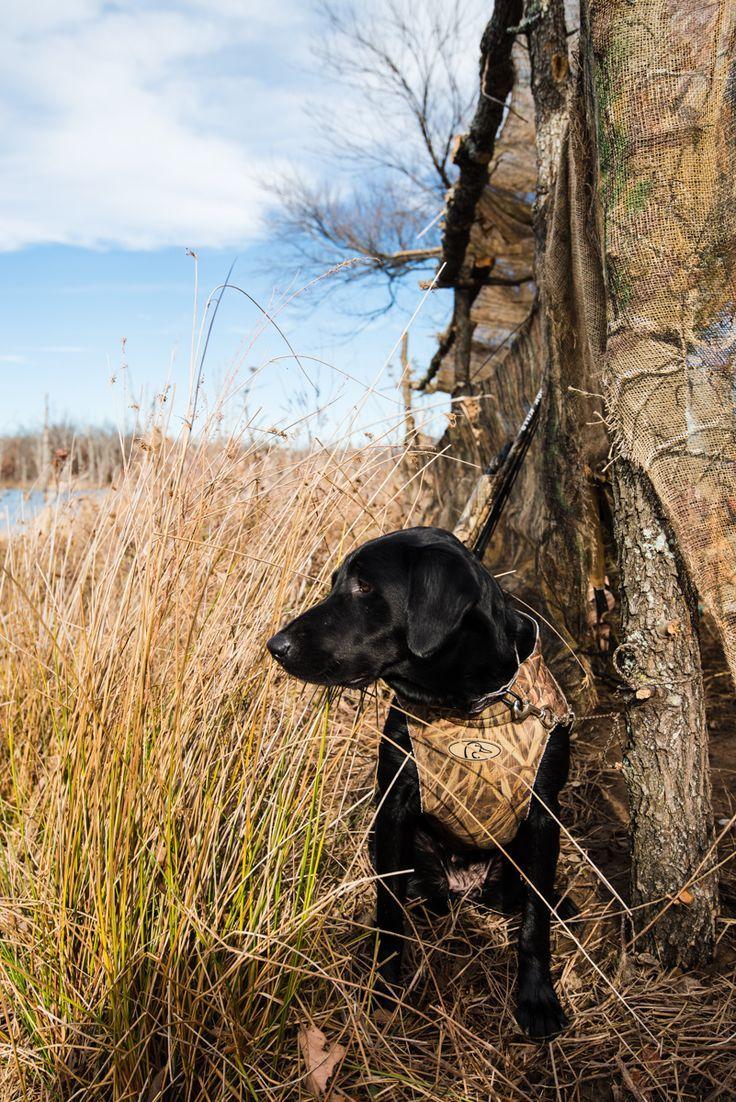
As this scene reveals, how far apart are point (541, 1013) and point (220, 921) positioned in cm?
84

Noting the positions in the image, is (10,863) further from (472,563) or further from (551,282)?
(551,282)

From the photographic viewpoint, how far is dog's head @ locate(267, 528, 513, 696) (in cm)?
187

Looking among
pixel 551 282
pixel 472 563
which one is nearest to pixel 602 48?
pixel 551 282

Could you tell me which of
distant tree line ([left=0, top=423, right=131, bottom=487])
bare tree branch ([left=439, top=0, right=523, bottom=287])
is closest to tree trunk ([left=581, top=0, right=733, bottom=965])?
distant tree line ([left=0, top=423, right=131, bottom=487])

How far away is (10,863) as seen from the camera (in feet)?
6.82

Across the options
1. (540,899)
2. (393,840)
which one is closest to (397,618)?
(393,840)

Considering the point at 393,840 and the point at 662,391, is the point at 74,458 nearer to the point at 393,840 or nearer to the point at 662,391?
the point at 393,840

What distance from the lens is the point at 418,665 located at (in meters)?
2.01

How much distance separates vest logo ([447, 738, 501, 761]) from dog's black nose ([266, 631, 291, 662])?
0.50 metres

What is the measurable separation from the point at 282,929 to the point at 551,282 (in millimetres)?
2342

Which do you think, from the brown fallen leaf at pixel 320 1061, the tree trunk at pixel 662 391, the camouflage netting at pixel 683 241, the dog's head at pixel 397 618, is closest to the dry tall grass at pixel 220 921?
the brown fallen leaf at pixel 320 1061

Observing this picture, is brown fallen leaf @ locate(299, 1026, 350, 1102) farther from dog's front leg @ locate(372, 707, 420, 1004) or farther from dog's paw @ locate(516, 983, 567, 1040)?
dog's paw @ locate(516, 983, 567, 1040)

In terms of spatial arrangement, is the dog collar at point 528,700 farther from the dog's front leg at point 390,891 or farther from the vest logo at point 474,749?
the dog's front leg at point 390,891

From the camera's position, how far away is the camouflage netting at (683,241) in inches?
72.1
